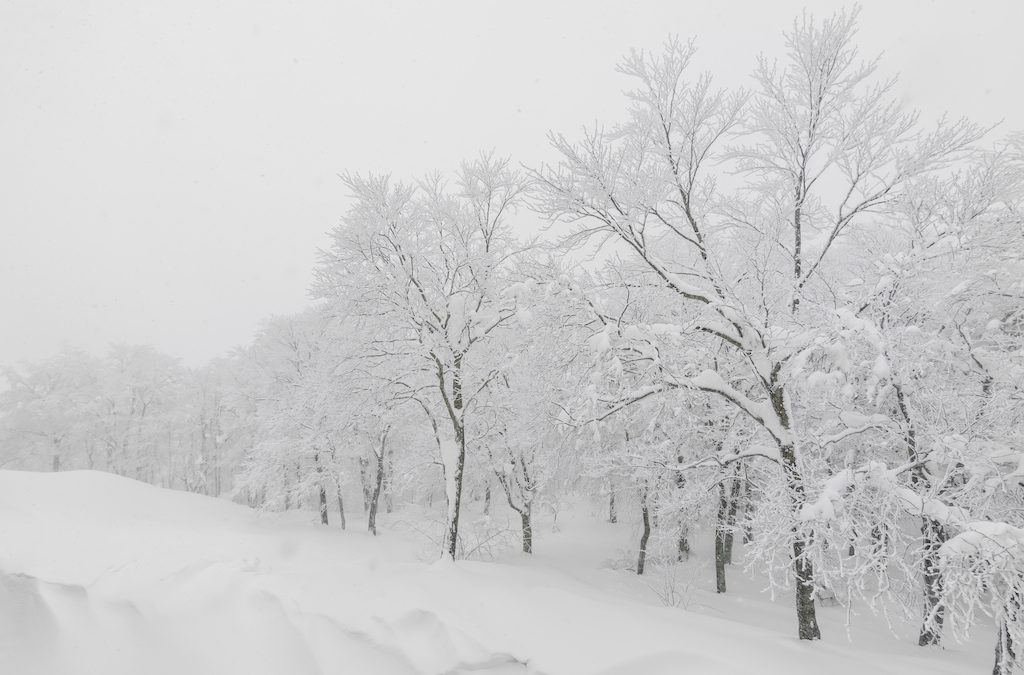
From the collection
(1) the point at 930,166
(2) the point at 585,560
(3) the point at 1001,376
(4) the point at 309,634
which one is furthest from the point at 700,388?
(2) the point at 585,560

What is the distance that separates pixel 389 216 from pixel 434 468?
33.9 ft

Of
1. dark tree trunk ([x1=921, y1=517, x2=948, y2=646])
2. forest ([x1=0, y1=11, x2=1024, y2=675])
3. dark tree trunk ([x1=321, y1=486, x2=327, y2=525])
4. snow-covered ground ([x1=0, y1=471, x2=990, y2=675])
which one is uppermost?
forest ([x1=0, y1=11, x2=1024, y2=675])

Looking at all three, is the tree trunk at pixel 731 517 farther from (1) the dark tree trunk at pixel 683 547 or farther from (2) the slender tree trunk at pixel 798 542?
(2) the slender tree trunk at pixel 798 542

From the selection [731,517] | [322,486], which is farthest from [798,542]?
[322,486]

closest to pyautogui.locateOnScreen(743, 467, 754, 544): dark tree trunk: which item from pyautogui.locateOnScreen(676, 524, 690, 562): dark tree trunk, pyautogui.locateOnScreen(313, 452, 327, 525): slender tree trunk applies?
pyautogui.locateOnScreen(676, 524, 690, 562): dark tree trunk

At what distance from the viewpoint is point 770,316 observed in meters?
6.17

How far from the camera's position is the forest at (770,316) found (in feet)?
16.0

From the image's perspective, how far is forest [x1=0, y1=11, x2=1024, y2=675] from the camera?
16.0ft

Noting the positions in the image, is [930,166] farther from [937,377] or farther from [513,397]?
[513,397]

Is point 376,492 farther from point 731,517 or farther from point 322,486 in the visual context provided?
point 731,517

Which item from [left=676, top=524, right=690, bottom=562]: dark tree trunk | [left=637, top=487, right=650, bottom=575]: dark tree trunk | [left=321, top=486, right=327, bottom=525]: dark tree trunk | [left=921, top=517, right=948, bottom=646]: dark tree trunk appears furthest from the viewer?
[left=321, top=486, right=327, bottom=525]: dark tree trunk

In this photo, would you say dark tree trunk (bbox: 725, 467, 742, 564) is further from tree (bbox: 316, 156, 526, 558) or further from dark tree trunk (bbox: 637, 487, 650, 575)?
tree (bbox: 316, 156, 526, 558)

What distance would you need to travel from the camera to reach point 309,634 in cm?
510

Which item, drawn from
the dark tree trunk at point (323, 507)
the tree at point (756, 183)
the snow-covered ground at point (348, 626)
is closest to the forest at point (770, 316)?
the tree at point (756, 183)
